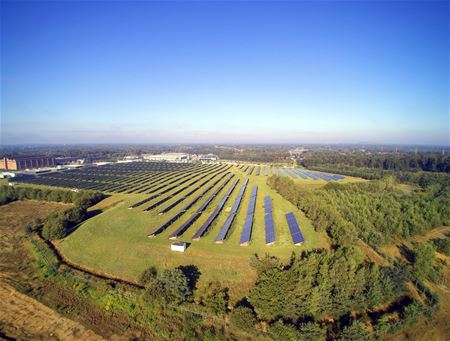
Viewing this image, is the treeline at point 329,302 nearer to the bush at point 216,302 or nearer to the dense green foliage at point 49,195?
the bush at point 216,302

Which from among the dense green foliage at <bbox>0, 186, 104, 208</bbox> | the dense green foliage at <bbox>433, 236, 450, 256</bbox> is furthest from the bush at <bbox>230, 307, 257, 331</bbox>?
the dense green foliage at <bbox>0, 186, 104, 208</bbox>

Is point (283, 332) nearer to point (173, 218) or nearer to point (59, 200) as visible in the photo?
point (173, 218)

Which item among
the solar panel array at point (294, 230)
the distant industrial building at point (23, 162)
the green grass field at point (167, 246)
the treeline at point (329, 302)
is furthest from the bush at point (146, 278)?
the distant industrial building at point (23, 162)

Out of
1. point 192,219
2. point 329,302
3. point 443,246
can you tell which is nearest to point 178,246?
point 192,219

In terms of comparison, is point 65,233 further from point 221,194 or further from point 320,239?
point 320,239

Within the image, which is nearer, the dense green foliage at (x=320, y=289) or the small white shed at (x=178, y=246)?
the dense green foliage at (x=320, y=289)
